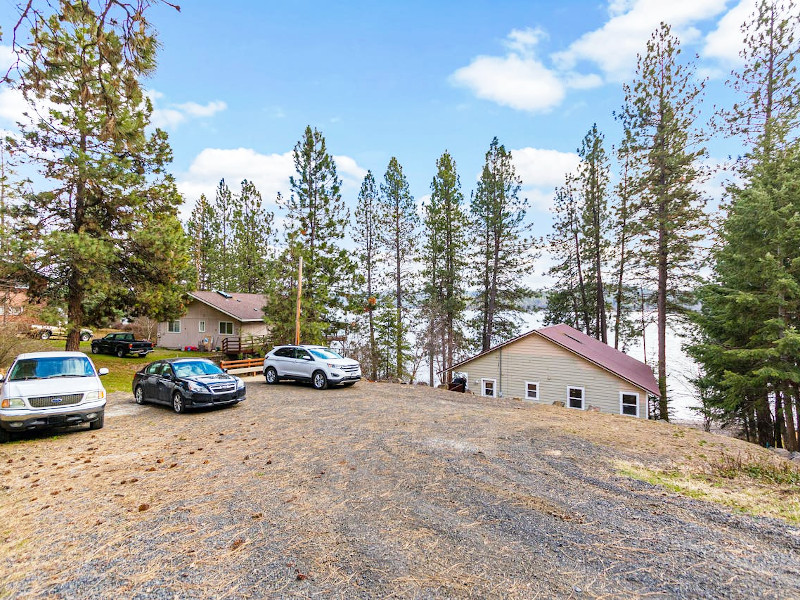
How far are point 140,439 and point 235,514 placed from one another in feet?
17.6

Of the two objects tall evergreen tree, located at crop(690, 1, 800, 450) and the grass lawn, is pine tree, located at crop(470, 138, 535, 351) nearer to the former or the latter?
tall evergreen tree, located at crop(690, 1, 800, 450)

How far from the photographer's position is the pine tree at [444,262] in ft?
95.2

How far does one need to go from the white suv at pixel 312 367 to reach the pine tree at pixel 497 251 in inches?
680

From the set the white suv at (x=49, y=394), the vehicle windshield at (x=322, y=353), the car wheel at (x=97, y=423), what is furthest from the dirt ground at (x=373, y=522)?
the vehicle windshield at (x=322, y=353)

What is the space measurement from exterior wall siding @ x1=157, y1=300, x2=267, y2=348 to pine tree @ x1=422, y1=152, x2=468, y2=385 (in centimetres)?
1467

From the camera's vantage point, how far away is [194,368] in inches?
463

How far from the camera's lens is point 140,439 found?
8.34 meters

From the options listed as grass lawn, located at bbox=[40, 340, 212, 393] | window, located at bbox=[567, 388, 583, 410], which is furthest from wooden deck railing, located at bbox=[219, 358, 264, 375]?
window, located at bbox=[567, 388, 583, 410]

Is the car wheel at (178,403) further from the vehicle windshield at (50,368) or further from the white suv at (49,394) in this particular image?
the vehicle windshield at (50,368)

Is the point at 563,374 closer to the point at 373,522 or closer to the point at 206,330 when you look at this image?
the point at 373,522

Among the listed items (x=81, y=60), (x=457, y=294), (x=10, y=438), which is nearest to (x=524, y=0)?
(x=81, y=60)

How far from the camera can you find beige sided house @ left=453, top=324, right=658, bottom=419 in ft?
64.2

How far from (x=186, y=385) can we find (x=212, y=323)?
22.6 m

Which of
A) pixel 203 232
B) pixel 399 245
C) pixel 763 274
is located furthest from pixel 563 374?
pixel 203 232
